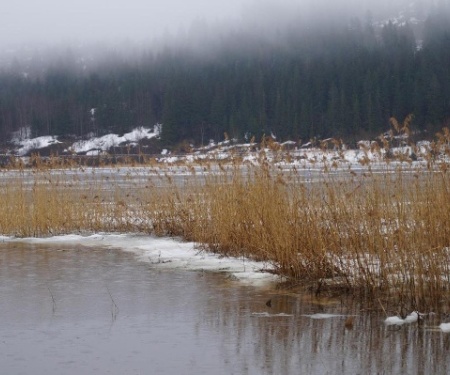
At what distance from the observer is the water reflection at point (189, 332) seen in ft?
17.2

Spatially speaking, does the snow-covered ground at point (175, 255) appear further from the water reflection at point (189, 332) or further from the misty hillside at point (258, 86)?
the misty hillside at point (258, 86)

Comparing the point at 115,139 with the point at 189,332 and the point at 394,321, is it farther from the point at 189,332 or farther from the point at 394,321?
the point at 394,321

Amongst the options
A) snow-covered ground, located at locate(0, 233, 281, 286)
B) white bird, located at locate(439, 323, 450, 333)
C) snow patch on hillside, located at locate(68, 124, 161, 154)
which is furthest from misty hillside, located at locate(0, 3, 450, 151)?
white bird, located at locate(439, 323, 450, 333)

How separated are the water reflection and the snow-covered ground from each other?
421 millimetres

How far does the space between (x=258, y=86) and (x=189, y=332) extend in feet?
319

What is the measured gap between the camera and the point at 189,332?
621 cm

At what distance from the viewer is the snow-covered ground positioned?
8.78 metres

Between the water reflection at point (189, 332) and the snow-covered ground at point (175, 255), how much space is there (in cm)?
42

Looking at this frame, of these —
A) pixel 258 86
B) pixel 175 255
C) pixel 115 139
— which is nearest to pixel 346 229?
pixel 175 255

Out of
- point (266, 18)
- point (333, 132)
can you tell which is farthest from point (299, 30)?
point (333, 132)

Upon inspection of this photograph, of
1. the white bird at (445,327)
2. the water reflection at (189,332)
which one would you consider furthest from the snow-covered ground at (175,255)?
the white bird at (445,327)

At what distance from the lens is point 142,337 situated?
606 cm

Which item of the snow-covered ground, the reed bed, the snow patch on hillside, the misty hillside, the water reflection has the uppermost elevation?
the misty hillside

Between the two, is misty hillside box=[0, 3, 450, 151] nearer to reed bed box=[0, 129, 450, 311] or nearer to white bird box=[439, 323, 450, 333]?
reed bed box=[0, 129, 450, 311]
